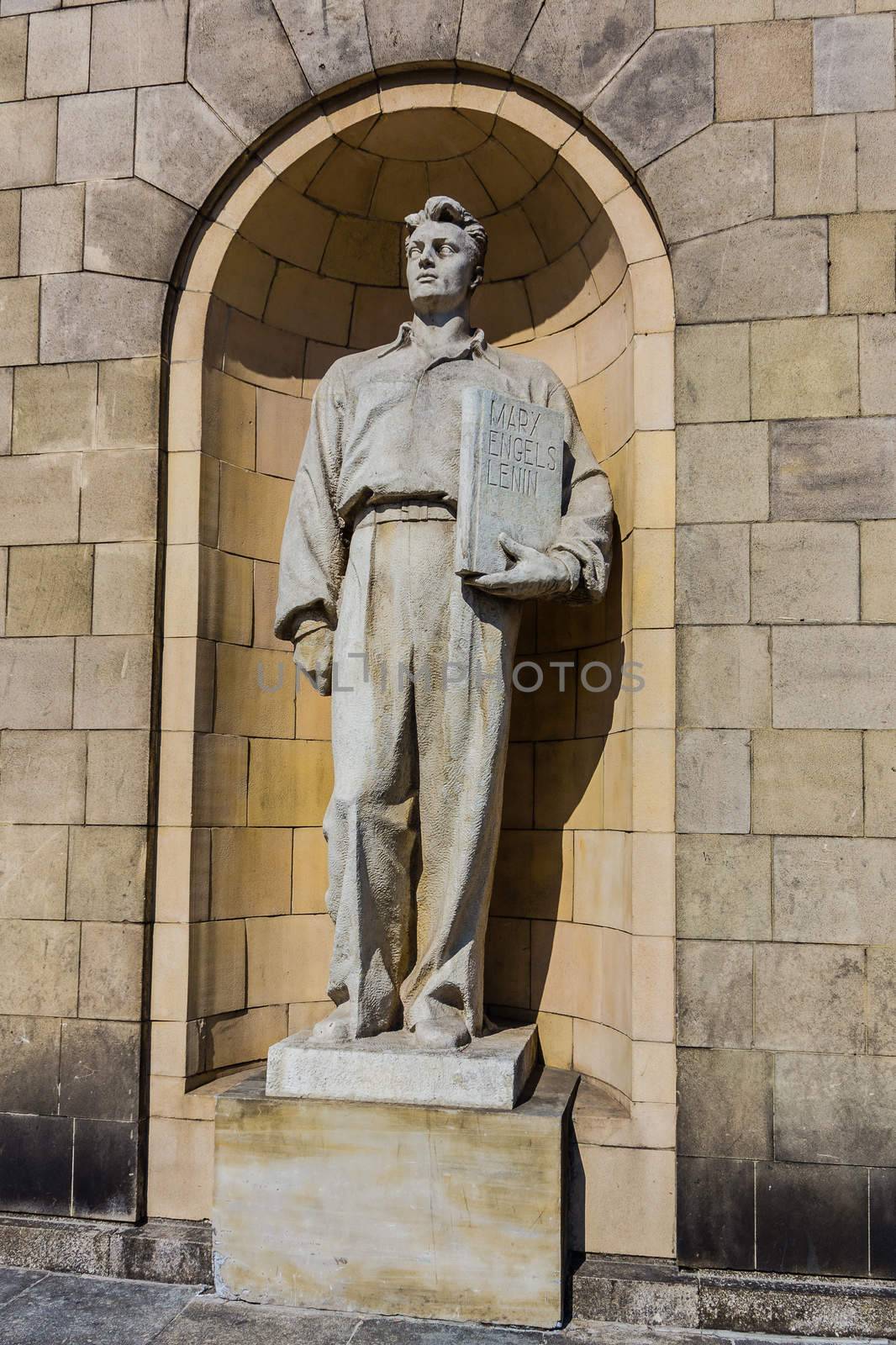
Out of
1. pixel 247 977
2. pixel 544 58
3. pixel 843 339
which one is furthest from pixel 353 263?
pixel 247 977

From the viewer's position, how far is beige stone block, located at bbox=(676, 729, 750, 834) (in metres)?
4.80

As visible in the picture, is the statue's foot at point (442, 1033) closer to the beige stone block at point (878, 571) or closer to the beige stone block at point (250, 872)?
the beige stone block at point (250, 872)

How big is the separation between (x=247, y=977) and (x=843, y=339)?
3.64 m

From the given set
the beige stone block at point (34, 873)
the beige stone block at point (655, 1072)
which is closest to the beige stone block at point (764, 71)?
the beige stone block at point (655, 1072)

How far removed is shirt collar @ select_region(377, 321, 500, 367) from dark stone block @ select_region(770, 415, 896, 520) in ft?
3.86

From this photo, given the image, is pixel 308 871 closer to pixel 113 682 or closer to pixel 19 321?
pixel 113 682

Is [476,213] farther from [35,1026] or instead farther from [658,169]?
[35,1026]

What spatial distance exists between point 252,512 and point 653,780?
2.26 meters

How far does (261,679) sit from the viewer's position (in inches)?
229

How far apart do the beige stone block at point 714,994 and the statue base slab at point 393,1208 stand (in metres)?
0.62

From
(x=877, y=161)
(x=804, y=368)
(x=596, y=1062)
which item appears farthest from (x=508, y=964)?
(x=877, y=161)

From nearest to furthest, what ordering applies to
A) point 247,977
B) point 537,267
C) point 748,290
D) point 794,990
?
point 794,990
point 748,290
point 247,977
point 537,267

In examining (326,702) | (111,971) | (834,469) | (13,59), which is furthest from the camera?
(326,702)

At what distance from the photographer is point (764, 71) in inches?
200
